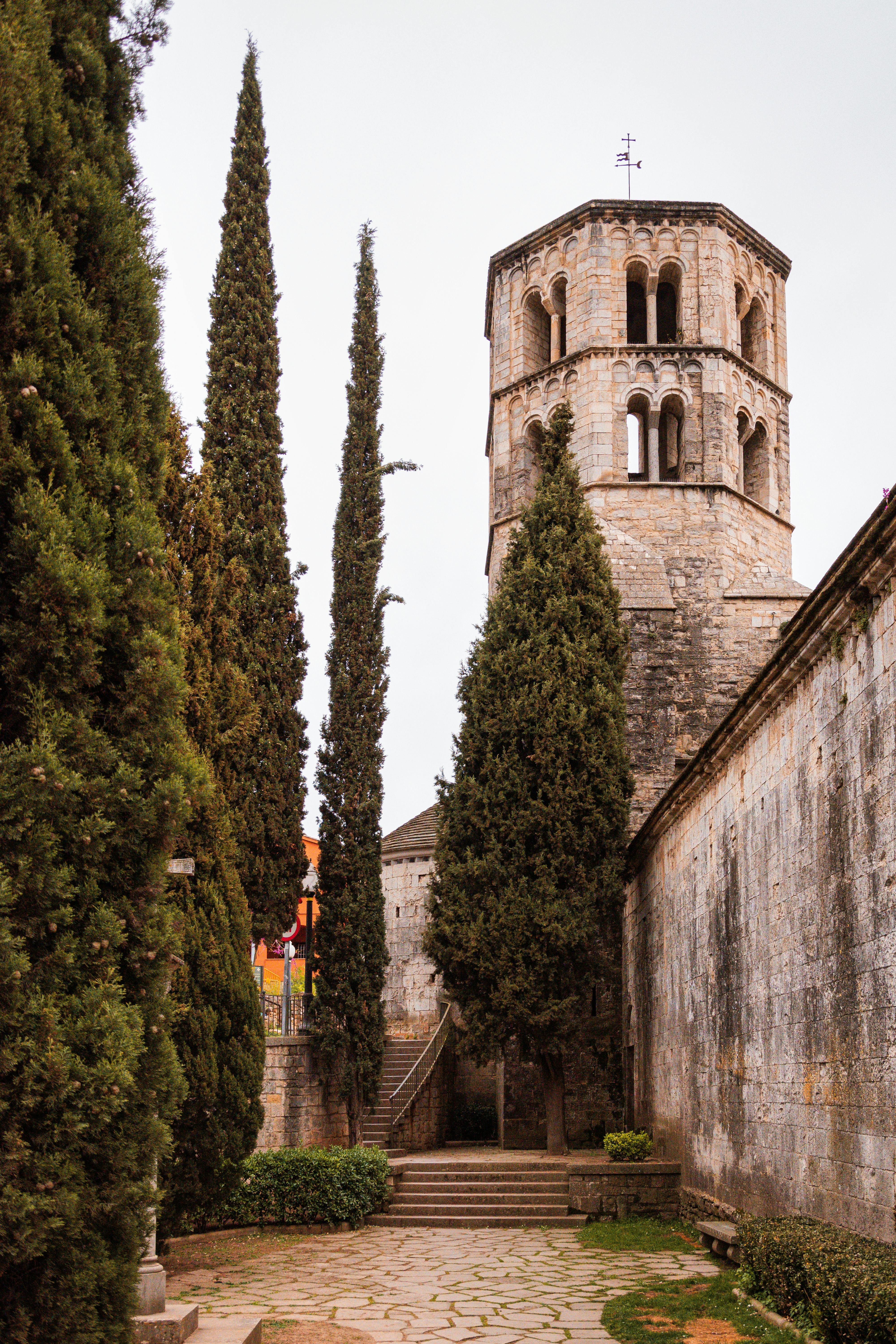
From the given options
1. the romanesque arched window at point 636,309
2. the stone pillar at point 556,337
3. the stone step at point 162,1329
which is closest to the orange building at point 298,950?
the stone step at point 162,1329

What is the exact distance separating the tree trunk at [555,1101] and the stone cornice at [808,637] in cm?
507

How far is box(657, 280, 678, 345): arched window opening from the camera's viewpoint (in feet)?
73.3

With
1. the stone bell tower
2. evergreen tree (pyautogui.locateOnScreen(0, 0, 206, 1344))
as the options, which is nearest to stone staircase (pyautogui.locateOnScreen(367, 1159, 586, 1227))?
the stone bell tower

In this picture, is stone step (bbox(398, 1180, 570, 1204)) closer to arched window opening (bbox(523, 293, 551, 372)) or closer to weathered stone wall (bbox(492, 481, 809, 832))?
weathered stone wall (bbox(492, 481, 809, 832))

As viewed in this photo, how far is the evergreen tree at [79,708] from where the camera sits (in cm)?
411

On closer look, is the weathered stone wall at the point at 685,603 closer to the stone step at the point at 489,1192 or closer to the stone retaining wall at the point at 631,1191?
the stone step at the point at 489,1192

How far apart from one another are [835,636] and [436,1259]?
6.56 m

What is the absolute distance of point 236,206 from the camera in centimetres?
1603

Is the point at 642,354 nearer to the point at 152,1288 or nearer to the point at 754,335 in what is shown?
the point at 754,335

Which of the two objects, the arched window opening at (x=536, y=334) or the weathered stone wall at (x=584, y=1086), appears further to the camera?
the arched window opening at (x=536, y=334)

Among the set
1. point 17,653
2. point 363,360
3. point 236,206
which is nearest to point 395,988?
point 363,360

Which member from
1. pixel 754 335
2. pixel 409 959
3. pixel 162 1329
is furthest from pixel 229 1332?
pixel 754 335

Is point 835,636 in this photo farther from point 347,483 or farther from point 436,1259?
point 347,483

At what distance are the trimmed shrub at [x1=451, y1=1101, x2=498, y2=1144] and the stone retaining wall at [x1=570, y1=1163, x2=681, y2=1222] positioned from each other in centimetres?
A: 704
